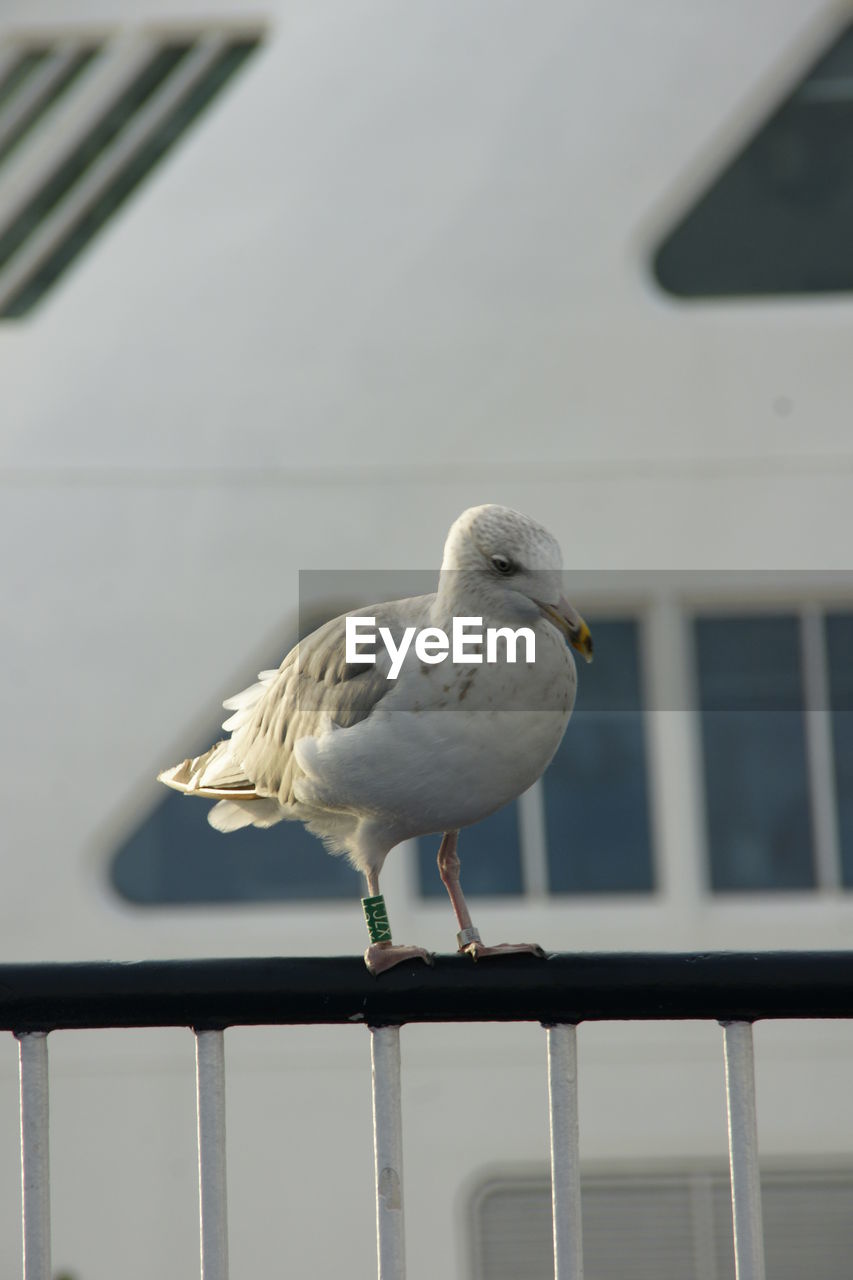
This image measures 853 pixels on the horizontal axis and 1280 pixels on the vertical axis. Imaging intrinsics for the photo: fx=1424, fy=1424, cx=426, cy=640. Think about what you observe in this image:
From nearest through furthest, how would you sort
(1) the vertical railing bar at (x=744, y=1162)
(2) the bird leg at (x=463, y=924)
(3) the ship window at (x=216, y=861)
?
1. (1) the vertical railing bar at (x=744, y=1162)
2. (2) the bird leg at (x=463, y=924)
3. (3) the ship window at (x=216, y=861)

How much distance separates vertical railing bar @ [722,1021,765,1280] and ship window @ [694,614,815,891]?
3640mm

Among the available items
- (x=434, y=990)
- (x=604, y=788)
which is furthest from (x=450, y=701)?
(x=604, y=788)

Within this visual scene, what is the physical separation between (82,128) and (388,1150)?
449cm

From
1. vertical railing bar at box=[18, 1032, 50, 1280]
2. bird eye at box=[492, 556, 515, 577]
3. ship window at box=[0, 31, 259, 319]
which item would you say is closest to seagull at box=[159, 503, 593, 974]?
bird eye at box=[492, 556, 515, 577]

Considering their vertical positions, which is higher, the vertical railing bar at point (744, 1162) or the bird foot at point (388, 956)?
the bird foot at point (388, 956)

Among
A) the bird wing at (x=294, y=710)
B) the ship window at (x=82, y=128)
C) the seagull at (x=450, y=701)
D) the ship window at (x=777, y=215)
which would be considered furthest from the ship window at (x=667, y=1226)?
the ship window at (x=82, y=128)

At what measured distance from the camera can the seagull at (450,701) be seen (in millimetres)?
1569

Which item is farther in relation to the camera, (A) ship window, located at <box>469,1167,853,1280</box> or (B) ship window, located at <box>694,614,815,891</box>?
(B) ship window, located at <box>694,614,815,891</box>

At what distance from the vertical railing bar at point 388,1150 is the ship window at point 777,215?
411 cm

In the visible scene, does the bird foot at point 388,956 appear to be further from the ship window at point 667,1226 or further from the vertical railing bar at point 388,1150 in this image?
the ship window at point 667,1226

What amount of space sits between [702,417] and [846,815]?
1476 millimetres

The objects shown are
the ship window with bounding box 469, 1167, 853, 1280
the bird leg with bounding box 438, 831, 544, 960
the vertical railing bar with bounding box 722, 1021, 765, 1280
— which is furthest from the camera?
the ship window with bounding box 469, 1167, 853, 1280

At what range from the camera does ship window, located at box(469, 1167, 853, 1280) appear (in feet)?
15.5

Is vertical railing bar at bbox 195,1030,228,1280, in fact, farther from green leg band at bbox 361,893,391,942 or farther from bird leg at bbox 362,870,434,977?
green leg band at bbox 361,893,391,942
